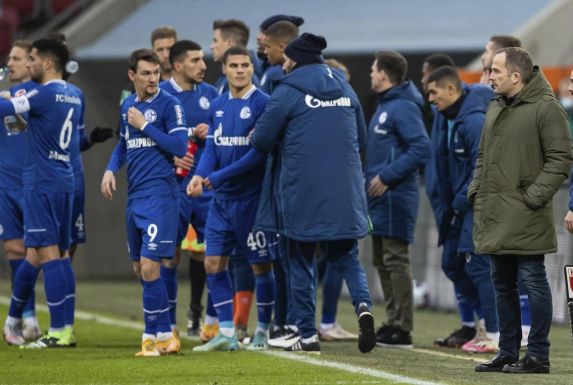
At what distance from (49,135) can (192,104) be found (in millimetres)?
1117

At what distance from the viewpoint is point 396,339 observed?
34.8 ft

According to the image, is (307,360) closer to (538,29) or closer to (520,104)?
(520,104)

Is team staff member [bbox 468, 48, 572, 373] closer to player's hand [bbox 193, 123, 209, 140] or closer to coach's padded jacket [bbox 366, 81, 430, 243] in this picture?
coach's padded jacket [bbox 366, 81, 430, 243]

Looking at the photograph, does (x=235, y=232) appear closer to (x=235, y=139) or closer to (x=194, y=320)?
(x=235, y=139)

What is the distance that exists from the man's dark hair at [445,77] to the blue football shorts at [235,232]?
1547 mm

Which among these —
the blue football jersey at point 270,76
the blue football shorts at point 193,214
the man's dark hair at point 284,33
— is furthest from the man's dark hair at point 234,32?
the blue football shorts at point 193,214

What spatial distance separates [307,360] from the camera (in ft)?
29.4

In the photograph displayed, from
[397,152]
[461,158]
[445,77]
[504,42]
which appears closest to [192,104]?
[397,152]

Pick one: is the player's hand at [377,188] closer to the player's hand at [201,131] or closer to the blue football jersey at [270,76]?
the blue football jersey at [270,76]

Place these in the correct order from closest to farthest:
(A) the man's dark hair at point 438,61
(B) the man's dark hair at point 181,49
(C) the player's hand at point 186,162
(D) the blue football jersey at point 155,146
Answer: (D) the blue football jersey at point 155,146 < (B) the man's dark hair at point 181,49 < (C) the player's hand at point 186,162 < (A) the man's dark hair at point 438,61

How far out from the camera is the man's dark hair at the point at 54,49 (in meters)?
10.3

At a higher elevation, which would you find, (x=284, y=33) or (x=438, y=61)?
(x=284, y=33)

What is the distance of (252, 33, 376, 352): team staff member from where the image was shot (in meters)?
9.22

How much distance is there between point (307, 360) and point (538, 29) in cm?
986
